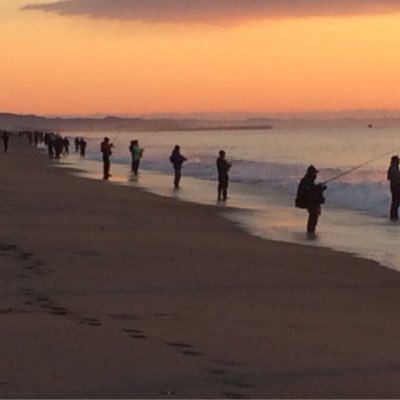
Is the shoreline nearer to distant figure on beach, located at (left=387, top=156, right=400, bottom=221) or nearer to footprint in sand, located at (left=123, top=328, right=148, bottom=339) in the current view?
distant figure on beach, located at (left=387, top=156, right=400, bottom=221)

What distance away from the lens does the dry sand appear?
238 inches

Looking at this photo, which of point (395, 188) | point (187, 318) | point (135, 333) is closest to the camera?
point (135, 333)

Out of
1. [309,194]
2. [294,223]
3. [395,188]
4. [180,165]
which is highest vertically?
[309,194]

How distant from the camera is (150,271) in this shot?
1103 centimetres

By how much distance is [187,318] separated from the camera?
8.12 m

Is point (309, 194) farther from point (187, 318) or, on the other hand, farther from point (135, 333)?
point (135, 333)

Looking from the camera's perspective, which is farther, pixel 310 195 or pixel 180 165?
pixel 180 165

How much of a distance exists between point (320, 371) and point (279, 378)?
1.05 ft

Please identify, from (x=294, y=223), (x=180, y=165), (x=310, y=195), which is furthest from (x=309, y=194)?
(x=180, y=165)

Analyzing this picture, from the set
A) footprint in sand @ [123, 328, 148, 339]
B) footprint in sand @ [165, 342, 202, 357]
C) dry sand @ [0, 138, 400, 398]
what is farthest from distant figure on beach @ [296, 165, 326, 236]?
footprint in sand @ [165, 342, 202, 357]

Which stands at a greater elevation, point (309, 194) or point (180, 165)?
point (309, 194)

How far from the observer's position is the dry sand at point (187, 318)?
19.8 feet

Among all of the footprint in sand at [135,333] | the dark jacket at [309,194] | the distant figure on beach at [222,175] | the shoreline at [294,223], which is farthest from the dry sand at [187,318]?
the distant figure on beach at [222,175]

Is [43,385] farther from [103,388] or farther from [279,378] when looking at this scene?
[279,378]
